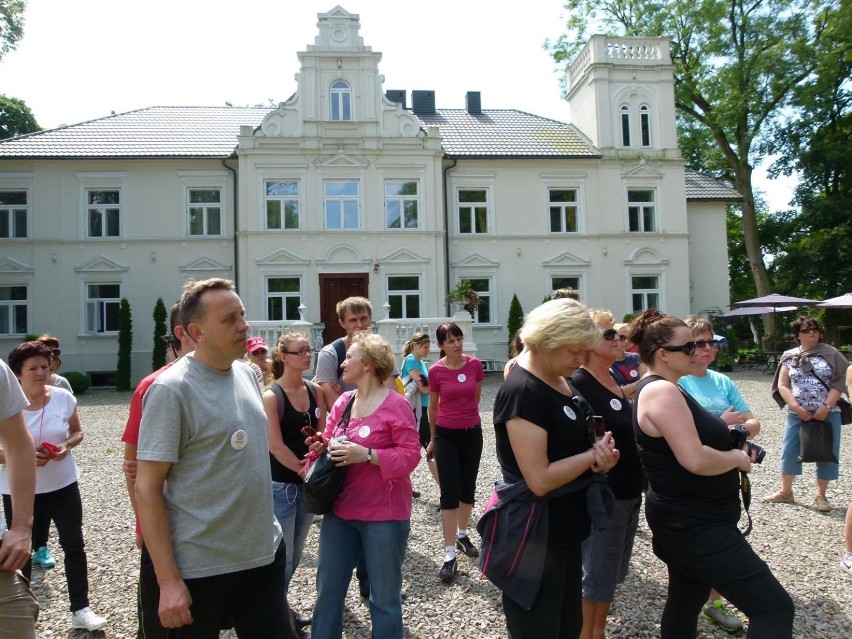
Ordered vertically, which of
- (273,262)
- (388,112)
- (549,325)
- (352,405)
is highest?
(388,112)

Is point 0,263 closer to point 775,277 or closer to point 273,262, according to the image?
point 273,262

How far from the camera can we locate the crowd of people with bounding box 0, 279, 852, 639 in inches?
98.0

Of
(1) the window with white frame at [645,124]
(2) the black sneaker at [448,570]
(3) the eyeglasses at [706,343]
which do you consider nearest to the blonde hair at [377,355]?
(3) the eyeglasses at [706,343]

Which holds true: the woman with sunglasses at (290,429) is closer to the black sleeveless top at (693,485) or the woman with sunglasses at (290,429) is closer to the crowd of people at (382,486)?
the crowd of people at (382,486)

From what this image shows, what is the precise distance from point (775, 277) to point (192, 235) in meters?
29.4

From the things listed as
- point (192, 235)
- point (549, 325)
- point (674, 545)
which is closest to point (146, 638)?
point (549, 325)

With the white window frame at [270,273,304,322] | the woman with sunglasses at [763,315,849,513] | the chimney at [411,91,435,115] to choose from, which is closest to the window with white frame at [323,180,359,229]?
the white window frame at [270,273,304,322]

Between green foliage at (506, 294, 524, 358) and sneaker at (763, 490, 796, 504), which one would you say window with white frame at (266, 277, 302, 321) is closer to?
green foliage at (506, 294, 524, 358)

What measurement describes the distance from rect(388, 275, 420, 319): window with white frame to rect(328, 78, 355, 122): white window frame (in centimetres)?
592

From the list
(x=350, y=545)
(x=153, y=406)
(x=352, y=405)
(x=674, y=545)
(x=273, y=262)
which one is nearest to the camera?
(x=153, y=406)

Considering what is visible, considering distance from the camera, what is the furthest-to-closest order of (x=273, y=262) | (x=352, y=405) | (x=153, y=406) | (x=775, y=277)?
(x=775, y=277), (x=273, y=262), (x=352, y=405), (x=153, y=406)

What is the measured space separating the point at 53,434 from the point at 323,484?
2405mm

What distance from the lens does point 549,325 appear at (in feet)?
9.33

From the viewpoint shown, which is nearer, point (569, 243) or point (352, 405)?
point (352, 405)
